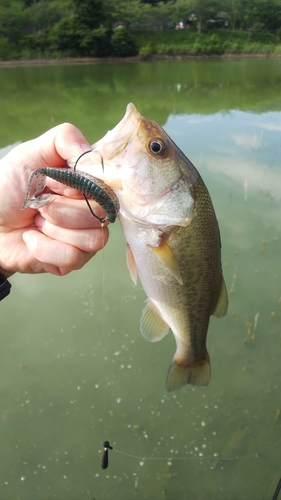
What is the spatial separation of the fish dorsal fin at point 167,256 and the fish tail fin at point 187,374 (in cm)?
74

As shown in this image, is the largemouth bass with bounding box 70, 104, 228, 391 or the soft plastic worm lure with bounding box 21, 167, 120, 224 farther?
the largemouth bass with bounding box 70, 104, 228, 391

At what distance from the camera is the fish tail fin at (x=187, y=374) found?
1.93 m

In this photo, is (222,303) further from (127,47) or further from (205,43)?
(205,43)

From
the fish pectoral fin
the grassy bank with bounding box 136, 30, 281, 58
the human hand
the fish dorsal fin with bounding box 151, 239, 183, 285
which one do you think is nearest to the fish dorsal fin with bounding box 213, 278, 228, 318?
the fish pectoral fin

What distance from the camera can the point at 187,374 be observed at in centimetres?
194

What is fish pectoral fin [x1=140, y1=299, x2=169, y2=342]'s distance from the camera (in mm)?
1819

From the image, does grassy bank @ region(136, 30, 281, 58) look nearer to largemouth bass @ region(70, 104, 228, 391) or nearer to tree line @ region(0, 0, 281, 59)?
tree line @ region(0, 0, 281, 59)

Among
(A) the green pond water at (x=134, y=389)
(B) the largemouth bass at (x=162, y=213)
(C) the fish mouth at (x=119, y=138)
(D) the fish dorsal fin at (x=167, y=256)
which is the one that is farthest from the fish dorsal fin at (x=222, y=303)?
(A) the green pond water at (x=134, y=389)

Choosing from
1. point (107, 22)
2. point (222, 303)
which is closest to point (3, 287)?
point (222, 303)

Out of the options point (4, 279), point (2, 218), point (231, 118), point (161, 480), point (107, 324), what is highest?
point (2, 218)

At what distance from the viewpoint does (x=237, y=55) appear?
111 feet

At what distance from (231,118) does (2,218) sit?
10993 mm

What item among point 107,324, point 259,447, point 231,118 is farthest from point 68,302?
point 231,118

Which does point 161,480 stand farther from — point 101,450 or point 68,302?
point 68,302
